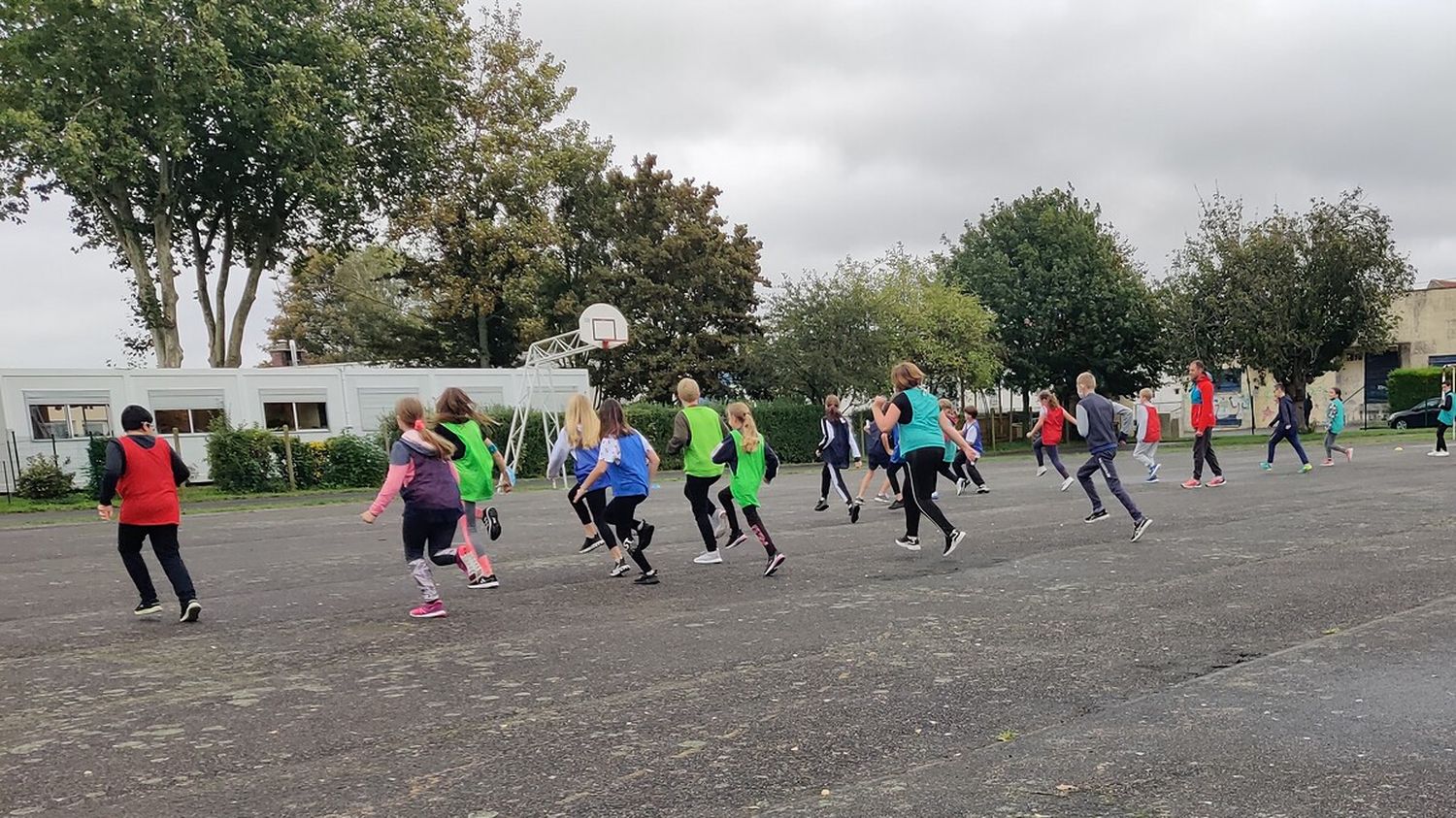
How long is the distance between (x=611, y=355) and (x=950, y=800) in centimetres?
4357

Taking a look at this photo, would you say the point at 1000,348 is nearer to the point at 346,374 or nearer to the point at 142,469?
the point at 346,374

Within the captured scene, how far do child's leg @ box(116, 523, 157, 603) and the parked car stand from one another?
4620 cm

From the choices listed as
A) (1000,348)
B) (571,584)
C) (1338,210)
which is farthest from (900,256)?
(571,584)

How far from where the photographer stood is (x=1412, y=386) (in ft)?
141

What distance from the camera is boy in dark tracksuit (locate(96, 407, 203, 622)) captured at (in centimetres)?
756

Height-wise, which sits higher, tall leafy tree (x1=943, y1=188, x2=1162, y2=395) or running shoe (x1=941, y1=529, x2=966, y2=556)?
tall leafy tree (x1=943, y1=188, x2=1162, y2=395)

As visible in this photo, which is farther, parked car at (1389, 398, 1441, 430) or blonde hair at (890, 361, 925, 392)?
parked car at (1389, 398, 1441, 430)

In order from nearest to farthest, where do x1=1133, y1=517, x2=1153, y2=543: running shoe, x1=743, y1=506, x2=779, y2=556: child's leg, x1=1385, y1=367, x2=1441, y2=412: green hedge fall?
x1=743, y1=506, x2=779, y2=556: child's leg < x1=1133, y1=517, x2=1153, y2=543: running shoe < x1=1385, y1=367, x2=1441, y2=412: green hedge

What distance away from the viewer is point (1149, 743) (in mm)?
4270

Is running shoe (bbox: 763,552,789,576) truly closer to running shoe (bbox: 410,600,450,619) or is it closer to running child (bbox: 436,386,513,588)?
running child (bbox: 436,386,513,588)

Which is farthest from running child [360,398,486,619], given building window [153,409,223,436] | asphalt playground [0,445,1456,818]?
building window [153,409,223,436]

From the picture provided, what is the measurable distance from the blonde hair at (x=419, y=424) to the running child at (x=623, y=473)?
150cm

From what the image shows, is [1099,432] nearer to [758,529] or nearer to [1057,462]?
[758,529]

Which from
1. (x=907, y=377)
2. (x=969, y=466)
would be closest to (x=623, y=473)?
(x=907, y=377)
